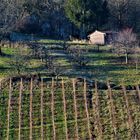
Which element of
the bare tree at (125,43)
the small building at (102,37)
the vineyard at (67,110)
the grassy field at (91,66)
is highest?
the small building at (102,37)

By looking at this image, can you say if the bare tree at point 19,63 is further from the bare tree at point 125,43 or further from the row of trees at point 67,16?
the bare tree at point 125,43

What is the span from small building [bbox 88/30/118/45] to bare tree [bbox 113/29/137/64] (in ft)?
2.99

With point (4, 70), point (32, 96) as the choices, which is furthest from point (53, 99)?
point (4, 70)

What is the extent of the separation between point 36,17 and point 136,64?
1799 cm

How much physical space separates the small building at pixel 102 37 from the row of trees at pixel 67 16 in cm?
283

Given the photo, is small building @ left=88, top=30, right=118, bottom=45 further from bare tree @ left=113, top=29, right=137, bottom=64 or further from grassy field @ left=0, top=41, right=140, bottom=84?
grassy field @ left=0, top=41, right=140, bottom=84

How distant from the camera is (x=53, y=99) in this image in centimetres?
3359

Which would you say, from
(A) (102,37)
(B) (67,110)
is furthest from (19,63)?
(A) (102,37)

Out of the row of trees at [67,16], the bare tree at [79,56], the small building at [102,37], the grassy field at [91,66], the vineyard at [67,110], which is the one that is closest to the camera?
the vineyard at [67,110]

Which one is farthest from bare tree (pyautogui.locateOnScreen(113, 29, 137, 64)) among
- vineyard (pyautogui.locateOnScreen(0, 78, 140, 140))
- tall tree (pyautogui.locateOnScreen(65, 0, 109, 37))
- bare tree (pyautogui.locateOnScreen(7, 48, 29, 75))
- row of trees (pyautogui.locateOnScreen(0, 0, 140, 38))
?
vineyard (pyautogui.locateOnScreen(0, 78, 140, 140))

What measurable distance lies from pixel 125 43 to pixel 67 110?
1615cm

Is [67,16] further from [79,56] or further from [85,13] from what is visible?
[79,56]

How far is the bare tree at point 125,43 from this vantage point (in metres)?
45.0

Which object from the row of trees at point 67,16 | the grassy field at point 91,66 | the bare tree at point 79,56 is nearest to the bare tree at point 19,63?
the grassy field at point 91,66
